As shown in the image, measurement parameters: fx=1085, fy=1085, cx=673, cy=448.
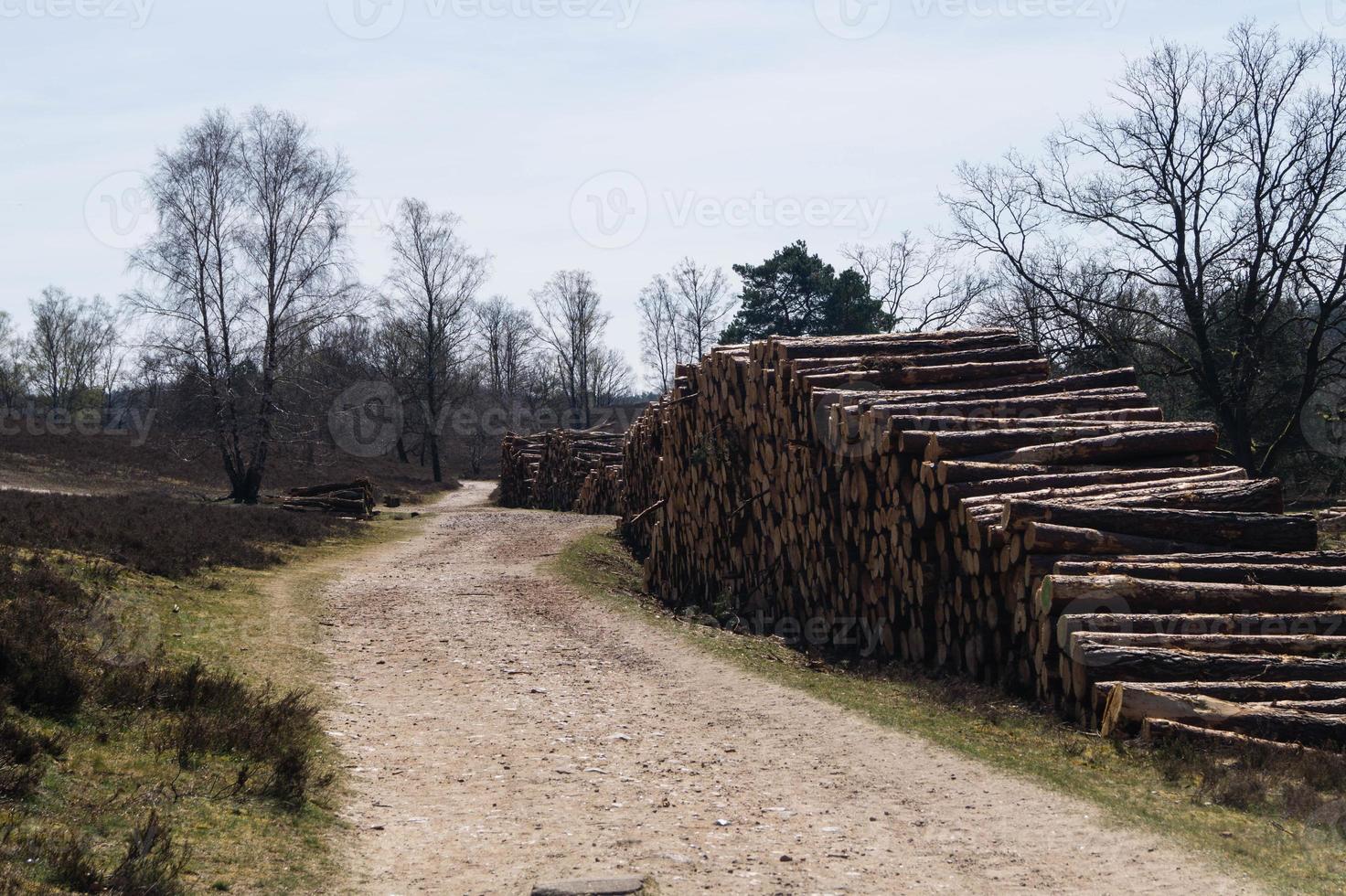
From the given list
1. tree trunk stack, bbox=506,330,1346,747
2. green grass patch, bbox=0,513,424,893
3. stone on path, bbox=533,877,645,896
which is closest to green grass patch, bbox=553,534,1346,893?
tree trunk stack, bbox=506,330,1346,747

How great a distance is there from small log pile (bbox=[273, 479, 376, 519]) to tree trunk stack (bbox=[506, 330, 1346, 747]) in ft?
48.8

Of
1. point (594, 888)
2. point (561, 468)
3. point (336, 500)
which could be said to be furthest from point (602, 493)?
point (594, 888)

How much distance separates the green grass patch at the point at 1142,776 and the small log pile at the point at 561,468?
19113 millimetres

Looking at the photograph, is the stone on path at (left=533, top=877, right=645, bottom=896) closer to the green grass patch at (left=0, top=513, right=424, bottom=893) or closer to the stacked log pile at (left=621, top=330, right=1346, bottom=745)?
the green grass patch at (left=0, top=513, right=424, bottom=893)

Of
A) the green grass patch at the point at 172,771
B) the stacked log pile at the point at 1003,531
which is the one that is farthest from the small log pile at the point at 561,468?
the green grass patch at the point at 172,771

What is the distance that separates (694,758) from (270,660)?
4.52 m

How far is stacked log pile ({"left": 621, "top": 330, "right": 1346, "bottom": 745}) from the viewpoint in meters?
7.97

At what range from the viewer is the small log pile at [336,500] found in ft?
90.9

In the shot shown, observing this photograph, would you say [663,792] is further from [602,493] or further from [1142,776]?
[602,493]

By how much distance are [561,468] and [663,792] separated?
28.6 meters

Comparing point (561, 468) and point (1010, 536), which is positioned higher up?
point (1010, 536)

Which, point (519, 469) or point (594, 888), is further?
point (519, 469)

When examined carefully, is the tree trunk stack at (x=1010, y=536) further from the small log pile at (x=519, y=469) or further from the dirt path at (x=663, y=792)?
the small log pile at (x=519, y=469)

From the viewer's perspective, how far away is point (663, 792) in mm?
6562
